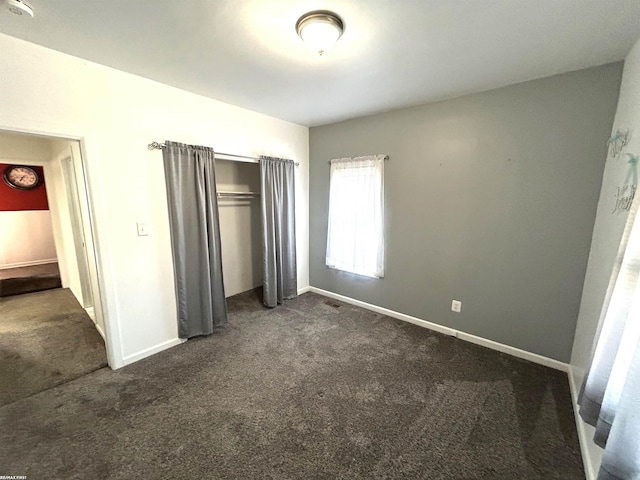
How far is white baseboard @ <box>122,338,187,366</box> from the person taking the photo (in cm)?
230

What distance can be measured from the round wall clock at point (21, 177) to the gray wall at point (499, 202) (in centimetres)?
601

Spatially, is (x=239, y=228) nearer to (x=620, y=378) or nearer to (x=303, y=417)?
(x=303, y=417)

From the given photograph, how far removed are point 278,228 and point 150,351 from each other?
190 cm

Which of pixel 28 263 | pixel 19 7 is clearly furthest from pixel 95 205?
pixel 28 263

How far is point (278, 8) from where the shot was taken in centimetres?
138

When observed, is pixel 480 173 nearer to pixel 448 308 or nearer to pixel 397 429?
pixel 448 308

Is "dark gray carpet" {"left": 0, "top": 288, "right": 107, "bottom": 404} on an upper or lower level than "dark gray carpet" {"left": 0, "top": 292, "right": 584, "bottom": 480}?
upper

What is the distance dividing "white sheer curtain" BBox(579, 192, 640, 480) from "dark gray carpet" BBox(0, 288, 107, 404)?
9.27ft

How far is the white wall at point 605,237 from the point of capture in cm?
148

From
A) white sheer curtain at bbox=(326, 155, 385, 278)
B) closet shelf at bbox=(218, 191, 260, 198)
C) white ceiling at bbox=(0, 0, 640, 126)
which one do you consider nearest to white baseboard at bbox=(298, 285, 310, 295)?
white sheer curtain at bbox=(326, 155, 385, 278)

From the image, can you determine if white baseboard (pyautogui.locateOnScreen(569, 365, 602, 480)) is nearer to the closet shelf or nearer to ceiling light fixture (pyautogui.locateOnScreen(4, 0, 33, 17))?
ceiling light fixture (pyautogui.locateOnScreen(4, 0, 33, 17))

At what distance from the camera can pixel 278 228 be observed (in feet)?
11.3

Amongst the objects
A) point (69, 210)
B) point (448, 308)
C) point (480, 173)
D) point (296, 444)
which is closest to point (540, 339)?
point (448, 308)

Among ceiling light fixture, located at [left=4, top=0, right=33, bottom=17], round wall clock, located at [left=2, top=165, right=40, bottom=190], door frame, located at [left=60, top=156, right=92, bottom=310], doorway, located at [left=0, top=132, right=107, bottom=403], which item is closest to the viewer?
ceiling light fixture, located at [left=4, top=0, right=33, bottom=17]
